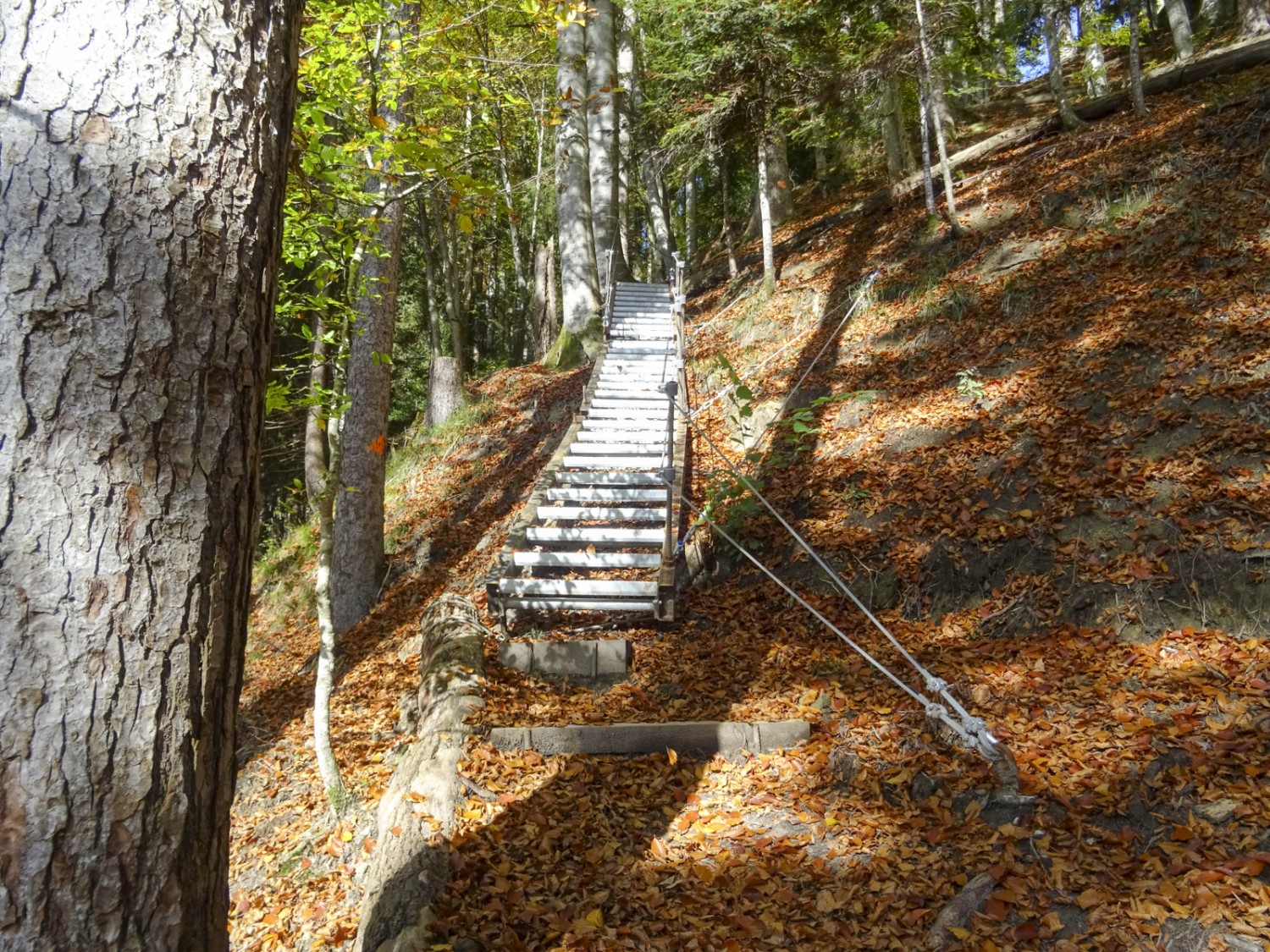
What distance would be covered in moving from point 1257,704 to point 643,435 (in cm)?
627

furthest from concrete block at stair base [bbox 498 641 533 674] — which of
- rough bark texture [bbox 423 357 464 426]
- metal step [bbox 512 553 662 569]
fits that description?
rough bark texture [bbox 423 357 464 426]

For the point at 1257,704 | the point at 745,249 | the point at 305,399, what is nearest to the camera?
the point at 1257,704

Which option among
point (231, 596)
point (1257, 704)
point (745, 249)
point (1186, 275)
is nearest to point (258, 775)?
point (231, 596)

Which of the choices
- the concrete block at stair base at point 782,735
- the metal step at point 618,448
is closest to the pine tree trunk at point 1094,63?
the metal step at point 618,448

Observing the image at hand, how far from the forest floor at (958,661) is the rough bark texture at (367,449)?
0.46 meters

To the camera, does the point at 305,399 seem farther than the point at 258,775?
No

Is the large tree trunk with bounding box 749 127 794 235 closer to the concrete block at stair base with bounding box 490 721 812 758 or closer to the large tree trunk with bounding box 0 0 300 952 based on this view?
the concrete block at stair base with bounding box 490 721 812 758

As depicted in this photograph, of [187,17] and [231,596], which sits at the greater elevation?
[187,17]

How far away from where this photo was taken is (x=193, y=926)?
154 cm

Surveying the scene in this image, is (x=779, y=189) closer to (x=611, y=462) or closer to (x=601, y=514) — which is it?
(x=611, y=462)

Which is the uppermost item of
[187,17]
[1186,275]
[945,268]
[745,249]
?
[745,249]

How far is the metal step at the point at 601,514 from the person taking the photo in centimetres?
720

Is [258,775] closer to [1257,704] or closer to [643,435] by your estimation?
[643,435]

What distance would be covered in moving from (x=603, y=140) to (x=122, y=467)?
1650 centimetres
